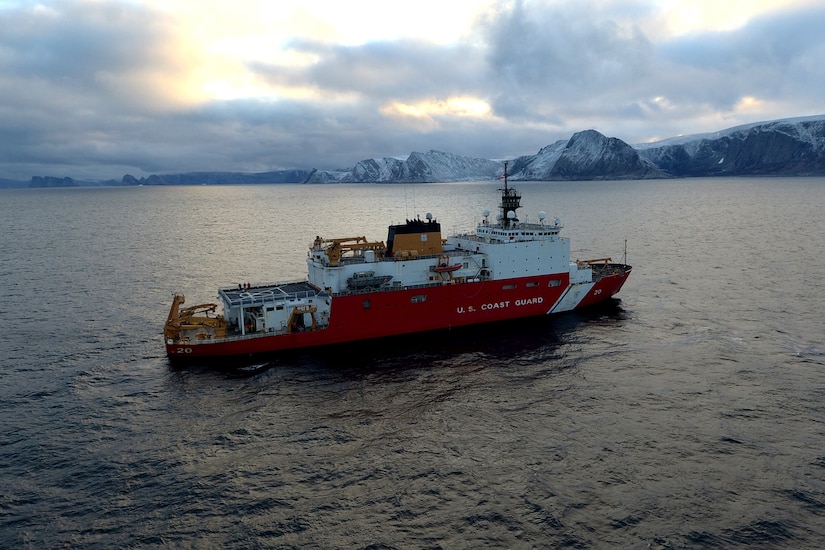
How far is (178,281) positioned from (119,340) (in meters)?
20.6

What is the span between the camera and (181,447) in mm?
24359

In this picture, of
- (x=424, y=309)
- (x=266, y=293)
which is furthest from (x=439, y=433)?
(x=266, y=293)

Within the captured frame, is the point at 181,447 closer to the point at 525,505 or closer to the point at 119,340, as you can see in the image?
the point at 525,505

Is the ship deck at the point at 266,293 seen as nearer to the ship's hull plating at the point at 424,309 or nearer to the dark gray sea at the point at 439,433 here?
the ship's hull plating at the point at 424,309

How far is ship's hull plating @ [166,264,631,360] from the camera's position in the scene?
3600 cm

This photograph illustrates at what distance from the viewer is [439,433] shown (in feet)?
83.9

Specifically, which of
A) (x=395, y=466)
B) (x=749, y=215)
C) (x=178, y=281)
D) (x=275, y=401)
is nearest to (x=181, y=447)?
(x=275, y=401)

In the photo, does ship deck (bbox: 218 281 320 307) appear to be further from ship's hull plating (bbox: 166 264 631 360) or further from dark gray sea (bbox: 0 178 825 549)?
dark gray sea (bbox: 0 178 825 549)

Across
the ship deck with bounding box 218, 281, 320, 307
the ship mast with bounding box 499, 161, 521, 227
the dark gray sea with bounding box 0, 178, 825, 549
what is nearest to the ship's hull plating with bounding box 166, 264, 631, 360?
the dark gray sea with bounding box 0, 178, 825, 549

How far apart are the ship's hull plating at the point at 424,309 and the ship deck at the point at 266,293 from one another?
8.35ft

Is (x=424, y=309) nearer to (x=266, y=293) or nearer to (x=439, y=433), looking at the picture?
(x=266, y=293)

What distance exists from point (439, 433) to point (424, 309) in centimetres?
1582

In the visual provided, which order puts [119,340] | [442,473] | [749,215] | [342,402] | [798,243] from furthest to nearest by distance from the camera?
[749,215]
[798,243]
[119,340]
[342,402]
[442,473]

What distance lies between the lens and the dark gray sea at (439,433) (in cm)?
1905
